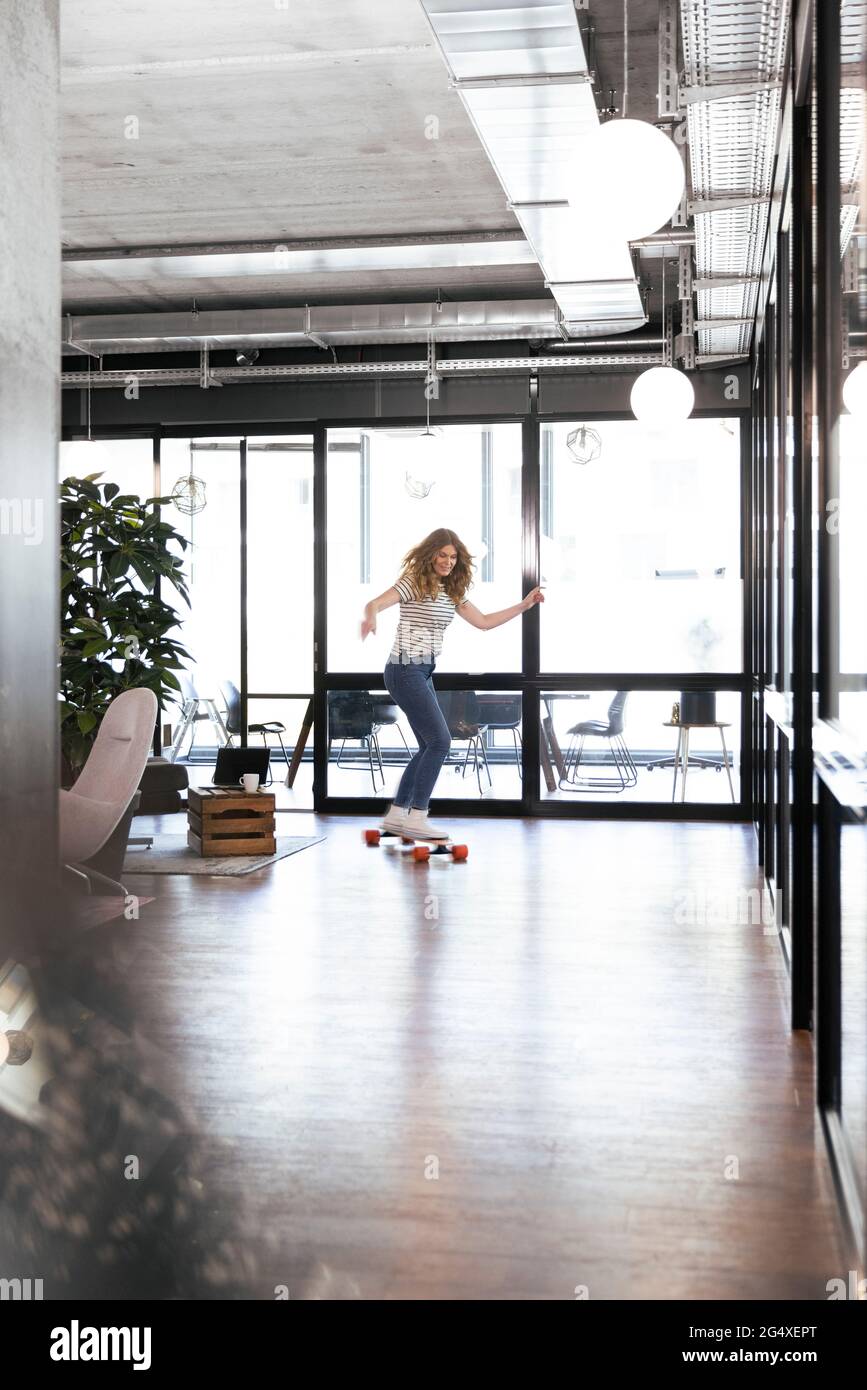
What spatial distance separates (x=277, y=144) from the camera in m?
5.86

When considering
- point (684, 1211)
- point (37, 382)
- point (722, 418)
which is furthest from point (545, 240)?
point (684, 1211)

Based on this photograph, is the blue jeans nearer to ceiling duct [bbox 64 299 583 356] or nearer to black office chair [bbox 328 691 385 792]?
black office chair [bbox 328 691 385 792]

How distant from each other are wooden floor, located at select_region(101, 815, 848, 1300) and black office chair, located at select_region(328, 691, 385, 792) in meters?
3.08

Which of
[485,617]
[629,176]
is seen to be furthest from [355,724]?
[629,176]

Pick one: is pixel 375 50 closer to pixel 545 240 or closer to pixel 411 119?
pixel 411 119

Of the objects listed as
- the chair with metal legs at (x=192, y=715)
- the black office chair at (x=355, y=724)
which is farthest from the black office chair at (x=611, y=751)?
the chair with metal legs at (x=192, y=715)

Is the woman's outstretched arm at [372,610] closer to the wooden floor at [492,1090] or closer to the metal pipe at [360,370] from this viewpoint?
the wooden floor at [492,1090]

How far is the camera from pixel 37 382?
2.81 meters

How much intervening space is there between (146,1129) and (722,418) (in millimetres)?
6959

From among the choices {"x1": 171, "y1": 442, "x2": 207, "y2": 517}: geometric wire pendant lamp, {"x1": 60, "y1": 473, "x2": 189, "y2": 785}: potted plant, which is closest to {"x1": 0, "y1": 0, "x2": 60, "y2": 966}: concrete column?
{"x1": 60, "y1": 473, "x2": 189, "y2": 785}: potted plant

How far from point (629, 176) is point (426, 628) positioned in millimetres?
3644

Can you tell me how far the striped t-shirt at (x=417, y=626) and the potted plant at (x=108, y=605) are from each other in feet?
4.31

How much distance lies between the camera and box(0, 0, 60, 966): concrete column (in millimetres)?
2717

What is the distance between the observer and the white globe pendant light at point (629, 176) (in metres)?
3.56
